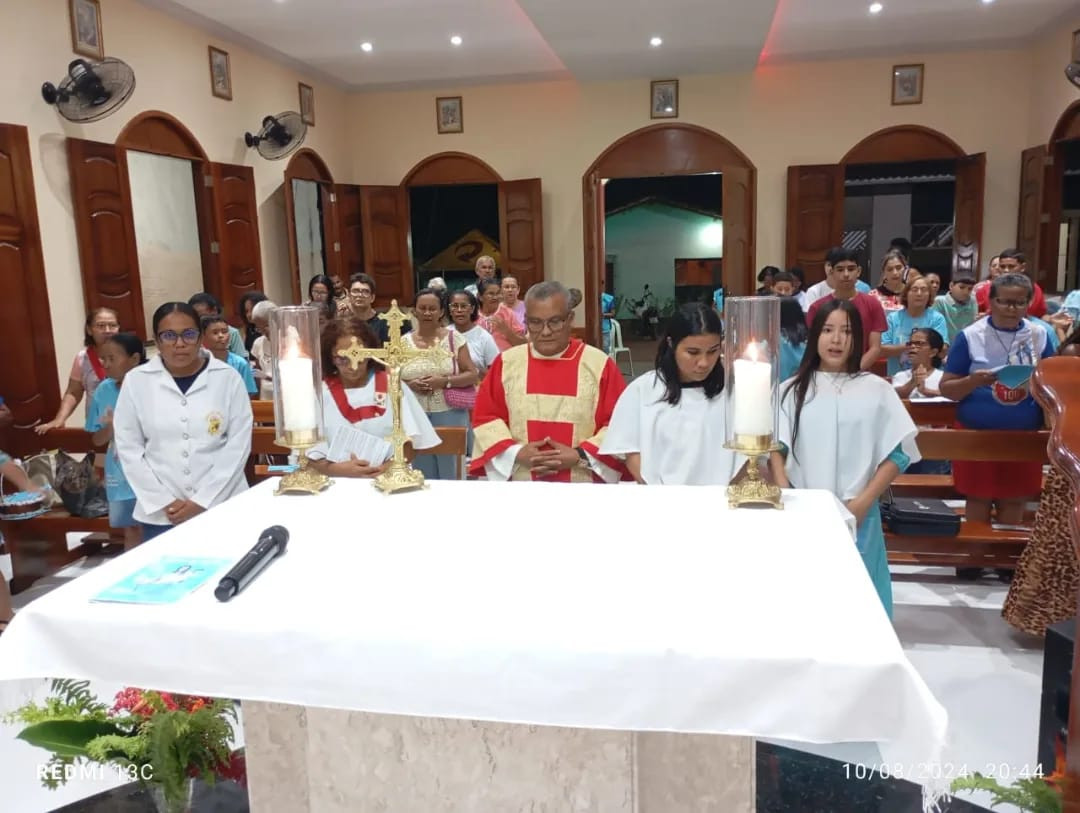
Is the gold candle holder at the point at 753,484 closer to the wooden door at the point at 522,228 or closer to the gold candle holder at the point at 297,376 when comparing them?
the gold candle holder at the point at 297,376

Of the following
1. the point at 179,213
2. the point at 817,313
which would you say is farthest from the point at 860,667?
the point at 179,213

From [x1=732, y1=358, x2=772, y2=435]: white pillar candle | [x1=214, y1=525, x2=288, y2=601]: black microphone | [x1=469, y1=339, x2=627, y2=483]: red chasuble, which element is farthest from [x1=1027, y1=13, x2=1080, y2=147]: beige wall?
[x1=214, y1=525, x2=288, y2=601]: black microphone

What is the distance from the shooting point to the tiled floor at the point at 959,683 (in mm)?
2416

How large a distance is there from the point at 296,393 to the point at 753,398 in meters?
0.97

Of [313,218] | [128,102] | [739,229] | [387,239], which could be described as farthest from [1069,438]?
[387,239]

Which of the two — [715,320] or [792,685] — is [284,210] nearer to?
[715,320]

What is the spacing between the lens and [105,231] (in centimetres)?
589

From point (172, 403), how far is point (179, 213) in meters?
4.69

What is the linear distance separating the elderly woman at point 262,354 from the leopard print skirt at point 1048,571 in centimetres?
400

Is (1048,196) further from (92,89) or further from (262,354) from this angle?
(92,89)

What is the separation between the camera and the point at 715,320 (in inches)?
92.6

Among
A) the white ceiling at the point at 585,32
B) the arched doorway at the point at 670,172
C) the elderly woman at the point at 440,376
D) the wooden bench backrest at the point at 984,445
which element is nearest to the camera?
the wooden bench backrest at the point at 984,445

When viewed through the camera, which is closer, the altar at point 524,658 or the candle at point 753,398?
the altar at point 524,658

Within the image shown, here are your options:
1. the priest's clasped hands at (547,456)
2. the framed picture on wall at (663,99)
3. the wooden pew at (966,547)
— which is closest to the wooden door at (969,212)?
the framed picture on wall at (663,99)
